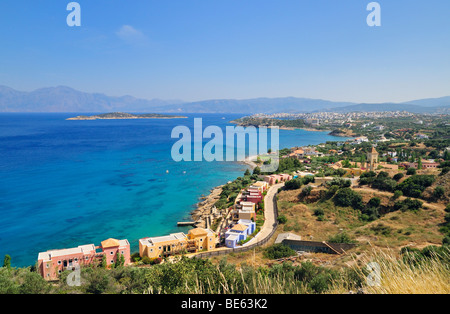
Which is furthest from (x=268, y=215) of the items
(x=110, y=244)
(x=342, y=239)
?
(x=110, y=244)

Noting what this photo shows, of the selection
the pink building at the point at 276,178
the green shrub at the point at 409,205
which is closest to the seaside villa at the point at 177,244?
the green shrub at the point at 409,205

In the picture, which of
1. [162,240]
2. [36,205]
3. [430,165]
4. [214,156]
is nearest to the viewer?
[162,240]

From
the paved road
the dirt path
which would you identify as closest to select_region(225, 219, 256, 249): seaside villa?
the paved road

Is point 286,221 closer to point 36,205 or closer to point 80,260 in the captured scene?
point 80,260

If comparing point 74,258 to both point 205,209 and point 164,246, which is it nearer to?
point 164,246

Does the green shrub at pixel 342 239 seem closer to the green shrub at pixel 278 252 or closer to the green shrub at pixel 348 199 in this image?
the green shrub at pixel 278 252
